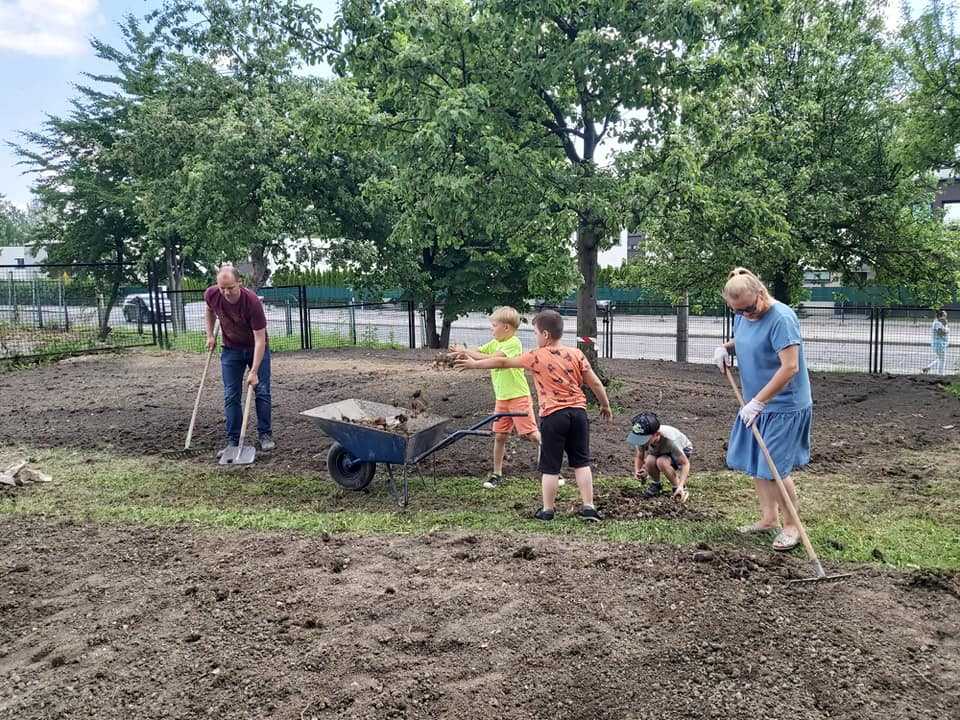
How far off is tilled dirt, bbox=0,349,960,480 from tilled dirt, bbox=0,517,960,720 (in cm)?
240

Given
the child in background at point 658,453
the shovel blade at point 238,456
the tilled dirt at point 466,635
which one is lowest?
the tilled dirt at point 466,635

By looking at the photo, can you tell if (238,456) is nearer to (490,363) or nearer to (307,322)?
(490,363)

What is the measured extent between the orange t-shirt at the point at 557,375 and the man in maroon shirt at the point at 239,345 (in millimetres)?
2883

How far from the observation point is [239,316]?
6926mm

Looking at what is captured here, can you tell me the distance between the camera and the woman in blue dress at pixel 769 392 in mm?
4312

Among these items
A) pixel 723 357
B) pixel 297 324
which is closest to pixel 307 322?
pixel 297 324

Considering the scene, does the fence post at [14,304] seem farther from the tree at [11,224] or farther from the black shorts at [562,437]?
the tree at [11,224]

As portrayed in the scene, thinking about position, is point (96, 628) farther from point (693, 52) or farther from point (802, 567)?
point (693, 52)

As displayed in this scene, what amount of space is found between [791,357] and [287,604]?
2969 millimetres

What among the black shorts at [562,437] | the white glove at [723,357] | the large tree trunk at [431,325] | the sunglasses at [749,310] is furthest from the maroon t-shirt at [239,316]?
the large tree trunk at [431,325]

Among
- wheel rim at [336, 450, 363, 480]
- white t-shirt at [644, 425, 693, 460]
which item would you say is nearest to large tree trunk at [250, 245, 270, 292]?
wheel rim at [336, 450, 363, 480]

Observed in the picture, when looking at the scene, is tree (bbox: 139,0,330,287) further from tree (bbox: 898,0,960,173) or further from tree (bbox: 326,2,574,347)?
tree (bbox: 898,0,960,173)

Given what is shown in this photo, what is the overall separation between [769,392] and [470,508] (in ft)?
7.41

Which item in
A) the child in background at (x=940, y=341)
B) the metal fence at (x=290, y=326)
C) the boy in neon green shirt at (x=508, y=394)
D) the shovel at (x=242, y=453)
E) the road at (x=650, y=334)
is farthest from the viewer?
the road at (x=650, y=334)
